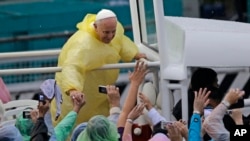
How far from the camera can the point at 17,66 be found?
45.0 feet

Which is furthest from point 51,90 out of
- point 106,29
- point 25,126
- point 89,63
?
point 106,29

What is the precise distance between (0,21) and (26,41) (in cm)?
82

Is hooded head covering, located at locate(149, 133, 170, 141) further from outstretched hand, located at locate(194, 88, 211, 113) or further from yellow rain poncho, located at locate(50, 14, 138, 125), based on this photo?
yellow rain poncho, located at locate(50, 14, 138, 125)

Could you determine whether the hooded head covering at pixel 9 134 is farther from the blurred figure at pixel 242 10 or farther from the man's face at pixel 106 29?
the blurred figure at pixel 242 10

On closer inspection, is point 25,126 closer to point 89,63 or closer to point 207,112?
point 89,63

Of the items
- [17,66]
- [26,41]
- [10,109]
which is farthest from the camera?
[26,41]

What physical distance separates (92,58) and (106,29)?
23 cm

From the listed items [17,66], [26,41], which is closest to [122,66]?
[17,66]

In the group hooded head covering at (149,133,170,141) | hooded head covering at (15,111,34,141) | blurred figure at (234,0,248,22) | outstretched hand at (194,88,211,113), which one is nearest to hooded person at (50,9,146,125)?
hooded head covering at (15,111,34,141)

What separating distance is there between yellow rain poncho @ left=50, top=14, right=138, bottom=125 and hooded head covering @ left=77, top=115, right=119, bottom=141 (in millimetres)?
1192

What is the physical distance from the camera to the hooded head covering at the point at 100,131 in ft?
21.3

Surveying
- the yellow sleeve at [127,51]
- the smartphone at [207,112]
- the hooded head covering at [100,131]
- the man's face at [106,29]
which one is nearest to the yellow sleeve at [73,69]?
the man's face at [106,29]

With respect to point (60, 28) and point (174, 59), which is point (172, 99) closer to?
point (174, 59)

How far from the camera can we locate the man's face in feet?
26.2
